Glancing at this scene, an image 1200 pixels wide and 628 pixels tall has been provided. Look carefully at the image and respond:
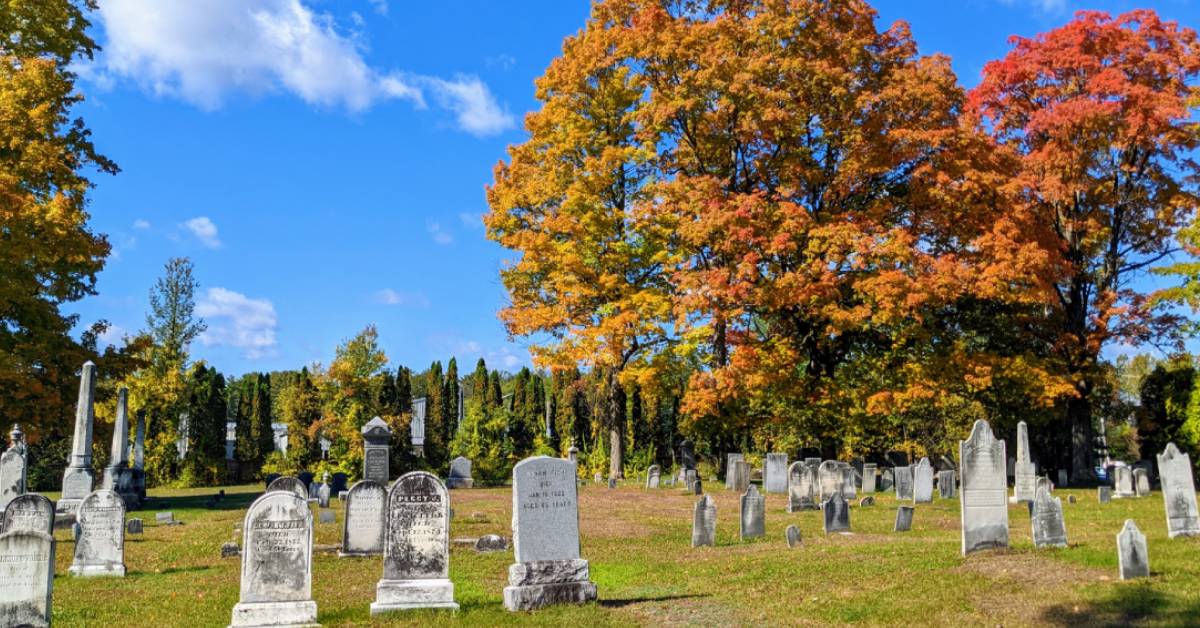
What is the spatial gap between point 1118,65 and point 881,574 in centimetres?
2359

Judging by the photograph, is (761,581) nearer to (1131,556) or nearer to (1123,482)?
(1131,556)

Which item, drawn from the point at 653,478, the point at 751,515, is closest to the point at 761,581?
the point at 751,515

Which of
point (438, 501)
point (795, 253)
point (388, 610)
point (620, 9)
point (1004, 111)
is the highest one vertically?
point (620, 9)

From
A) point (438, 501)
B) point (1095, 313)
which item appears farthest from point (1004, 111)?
point (438, 501)

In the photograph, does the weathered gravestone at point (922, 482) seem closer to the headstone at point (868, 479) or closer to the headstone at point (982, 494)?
the headstone at point (868, 479)

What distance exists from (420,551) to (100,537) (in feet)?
20.8

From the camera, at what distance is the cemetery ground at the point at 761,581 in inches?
336

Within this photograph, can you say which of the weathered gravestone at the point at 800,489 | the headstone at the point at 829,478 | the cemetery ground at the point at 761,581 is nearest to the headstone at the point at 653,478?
the headstone at the point at 829,478

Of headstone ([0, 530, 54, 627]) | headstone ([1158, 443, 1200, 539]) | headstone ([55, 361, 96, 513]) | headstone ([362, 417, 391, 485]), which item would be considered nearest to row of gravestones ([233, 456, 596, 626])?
headstone ([0, 530, 54, 627])

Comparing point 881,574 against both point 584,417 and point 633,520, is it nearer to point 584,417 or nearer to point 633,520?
point 633,520

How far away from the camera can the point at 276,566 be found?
8.60 m

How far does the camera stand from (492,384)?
149 feet

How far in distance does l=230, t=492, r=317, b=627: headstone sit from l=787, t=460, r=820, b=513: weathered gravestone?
12.5 metres

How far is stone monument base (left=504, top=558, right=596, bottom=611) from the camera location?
913 cm
